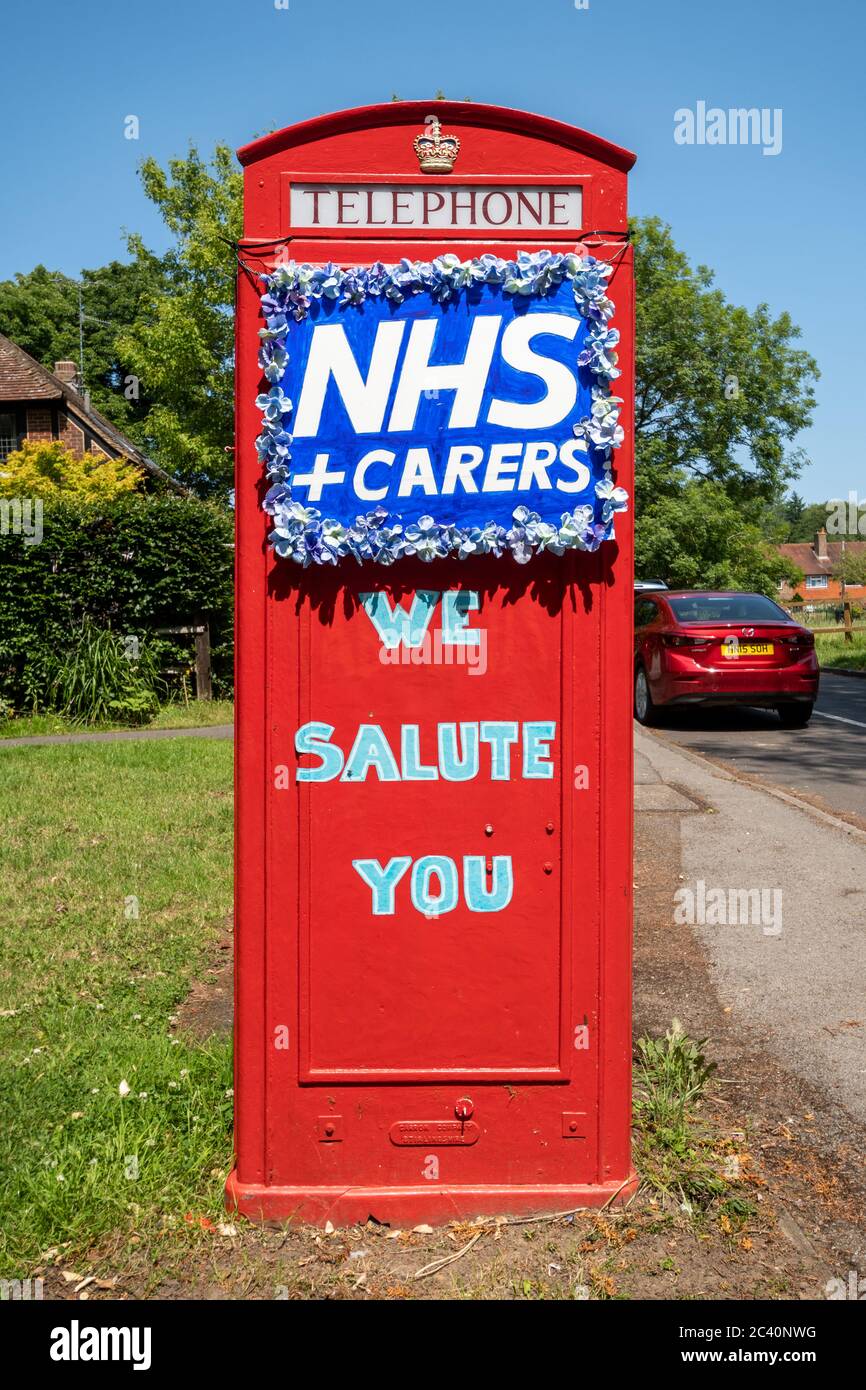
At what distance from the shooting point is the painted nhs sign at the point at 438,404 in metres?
2.96

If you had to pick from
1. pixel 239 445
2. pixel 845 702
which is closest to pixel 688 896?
pixel 239 445

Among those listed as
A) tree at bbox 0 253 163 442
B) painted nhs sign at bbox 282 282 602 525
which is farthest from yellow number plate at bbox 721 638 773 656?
tree at bbox 0 253 163 442

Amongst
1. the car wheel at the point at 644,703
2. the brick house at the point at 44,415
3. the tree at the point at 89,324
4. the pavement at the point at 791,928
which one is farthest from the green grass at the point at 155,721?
the tree at the point at 89,324

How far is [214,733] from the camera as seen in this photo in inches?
506

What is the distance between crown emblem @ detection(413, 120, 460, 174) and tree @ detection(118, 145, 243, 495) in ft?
86.7

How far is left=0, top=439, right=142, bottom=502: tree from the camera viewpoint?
2795 centimetres

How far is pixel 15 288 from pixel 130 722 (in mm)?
50625

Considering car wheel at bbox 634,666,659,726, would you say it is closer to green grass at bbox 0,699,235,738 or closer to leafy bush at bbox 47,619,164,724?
green grass at bbox 0,699,235,738

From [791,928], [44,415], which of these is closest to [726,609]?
[791,928]

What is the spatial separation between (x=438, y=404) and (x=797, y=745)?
10359mm

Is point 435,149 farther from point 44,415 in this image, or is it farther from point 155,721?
point 44,415

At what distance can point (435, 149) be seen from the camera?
9.82ft

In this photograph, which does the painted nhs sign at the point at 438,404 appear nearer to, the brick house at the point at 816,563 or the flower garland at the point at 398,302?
the flower garland at the point at 398,302
